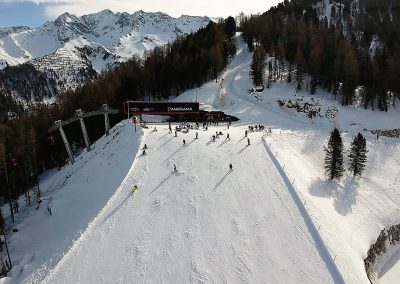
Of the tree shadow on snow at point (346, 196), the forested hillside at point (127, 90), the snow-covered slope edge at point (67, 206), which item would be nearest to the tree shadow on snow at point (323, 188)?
the tree shadow on snow at point (346, 196)

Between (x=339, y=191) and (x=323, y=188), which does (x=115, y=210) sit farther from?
(x=339, y=191)

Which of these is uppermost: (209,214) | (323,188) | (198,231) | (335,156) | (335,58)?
(335,58)

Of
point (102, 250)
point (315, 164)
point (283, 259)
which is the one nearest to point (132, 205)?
point (102, 250)

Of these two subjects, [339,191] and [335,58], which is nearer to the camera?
[339,191]

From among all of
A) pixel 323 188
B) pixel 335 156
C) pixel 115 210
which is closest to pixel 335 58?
pixel 335 156

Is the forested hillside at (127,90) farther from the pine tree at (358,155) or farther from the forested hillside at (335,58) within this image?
the pine tree at (358,155)

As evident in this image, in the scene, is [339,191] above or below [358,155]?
below

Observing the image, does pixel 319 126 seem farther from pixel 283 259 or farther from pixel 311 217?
pixel 283 259
